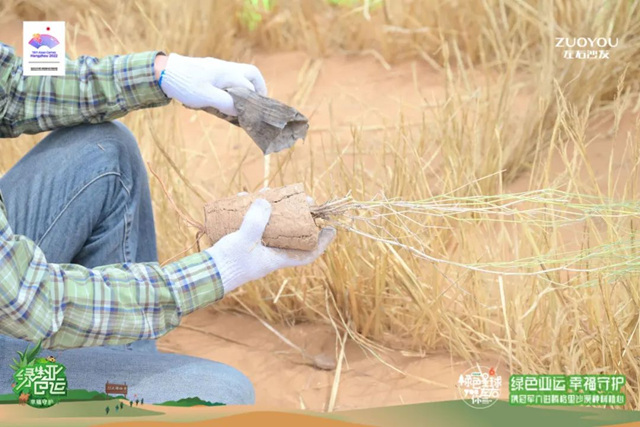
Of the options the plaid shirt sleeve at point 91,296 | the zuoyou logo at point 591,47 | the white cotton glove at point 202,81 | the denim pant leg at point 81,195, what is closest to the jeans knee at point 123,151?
the denim pant leg at point 81,195

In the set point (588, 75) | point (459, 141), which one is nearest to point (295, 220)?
point (459, 141)

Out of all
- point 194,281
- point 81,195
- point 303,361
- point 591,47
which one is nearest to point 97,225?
point 81,195

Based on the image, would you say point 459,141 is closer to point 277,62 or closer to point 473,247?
point 473,247

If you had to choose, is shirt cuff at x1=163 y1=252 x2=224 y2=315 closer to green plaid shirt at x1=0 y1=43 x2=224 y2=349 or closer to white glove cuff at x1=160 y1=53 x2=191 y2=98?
green plaid shirt at x1=0 y1=43 x2=224 y2=349

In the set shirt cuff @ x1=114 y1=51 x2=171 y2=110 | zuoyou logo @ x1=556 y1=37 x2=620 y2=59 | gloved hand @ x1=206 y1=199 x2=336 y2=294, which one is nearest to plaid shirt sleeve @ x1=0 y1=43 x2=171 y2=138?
shirt cuff @ x1=114 y1=51 x2=171 y2=110

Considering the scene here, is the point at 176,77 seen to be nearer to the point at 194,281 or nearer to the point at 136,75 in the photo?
the point at 136,75

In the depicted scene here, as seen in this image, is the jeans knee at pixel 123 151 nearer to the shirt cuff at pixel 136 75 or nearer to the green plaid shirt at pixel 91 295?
the shirt cuff at pixel 136 75

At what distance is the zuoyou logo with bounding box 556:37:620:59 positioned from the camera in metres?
2.35

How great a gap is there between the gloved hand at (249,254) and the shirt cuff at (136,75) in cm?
41

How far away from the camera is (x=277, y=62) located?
3.44m

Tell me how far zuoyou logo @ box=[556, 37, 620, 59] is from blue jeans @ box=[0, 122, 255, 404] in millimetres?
1343

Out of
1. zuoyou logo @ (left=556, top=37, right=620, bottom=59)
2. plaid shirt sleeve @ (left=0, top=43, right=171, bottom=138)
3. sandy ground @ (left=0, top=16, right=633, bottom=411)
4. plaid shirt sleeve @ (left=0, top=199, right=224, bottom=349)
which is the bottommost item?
sandy ground @ (left=0, top=16, right=633, bottom=411)

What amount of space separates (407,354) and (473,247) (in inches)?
11.4

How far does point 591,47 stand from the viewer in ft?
7.79
